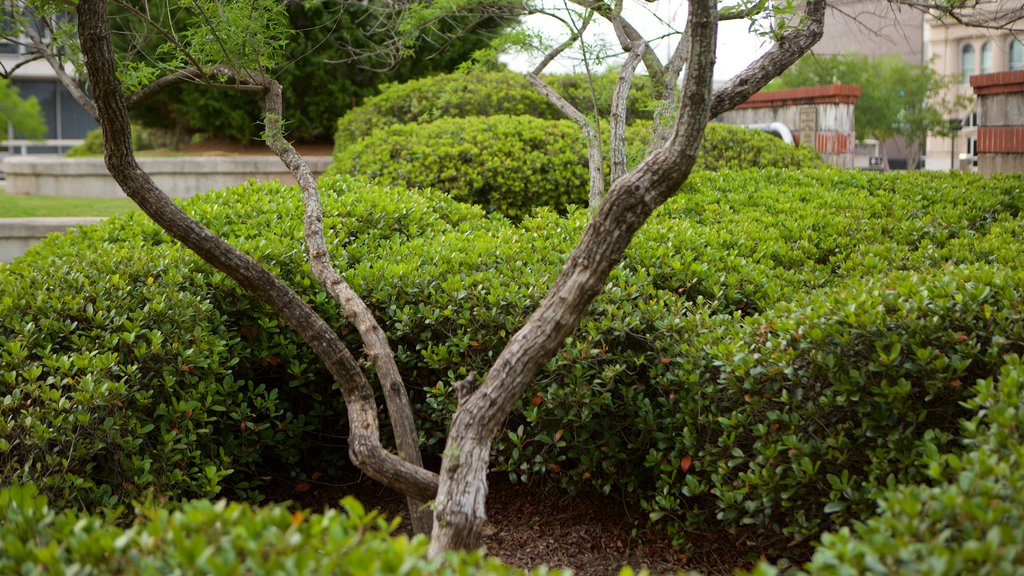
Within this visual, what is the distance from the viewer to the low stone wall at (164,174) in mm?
11391

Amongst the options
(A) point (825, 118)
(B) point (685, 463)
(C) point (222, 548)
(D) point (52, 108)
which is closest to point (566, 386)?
(B) point (685, 463)

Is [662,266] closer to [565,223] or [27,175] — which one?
[565,223]

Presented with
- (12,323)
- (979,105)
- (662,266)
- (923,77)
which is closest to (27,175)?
(12,323)

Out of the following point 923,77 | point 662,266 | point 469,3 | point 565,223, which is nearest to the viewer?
point 662,266

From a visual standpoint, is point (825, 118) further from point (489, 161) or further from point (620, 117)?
point (620, 117)

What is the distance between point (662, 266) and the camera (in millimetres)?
4496

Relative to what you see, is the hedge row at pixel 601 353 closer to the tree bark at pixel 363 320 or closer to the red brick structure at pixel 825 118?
the tree bark at pixel 363 320

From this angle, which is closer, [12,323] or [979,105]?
[12,323]

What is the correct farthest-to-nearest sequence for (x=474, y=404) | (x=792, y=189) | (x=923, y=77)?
(x=923, y=77) → (x=792, y=189) → (x=474, y=404)

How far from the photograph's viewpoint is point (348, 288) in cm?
388

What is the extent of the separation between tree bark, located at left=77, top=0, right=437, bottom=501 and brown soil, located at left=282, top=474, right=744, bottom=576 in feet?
2.34

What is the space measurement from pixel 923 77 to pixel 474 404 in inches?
1574

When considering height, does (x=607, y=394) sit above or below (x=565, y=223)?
below

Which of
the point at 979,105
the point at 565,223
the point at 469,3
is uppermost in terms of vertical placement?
the point at 469,3
